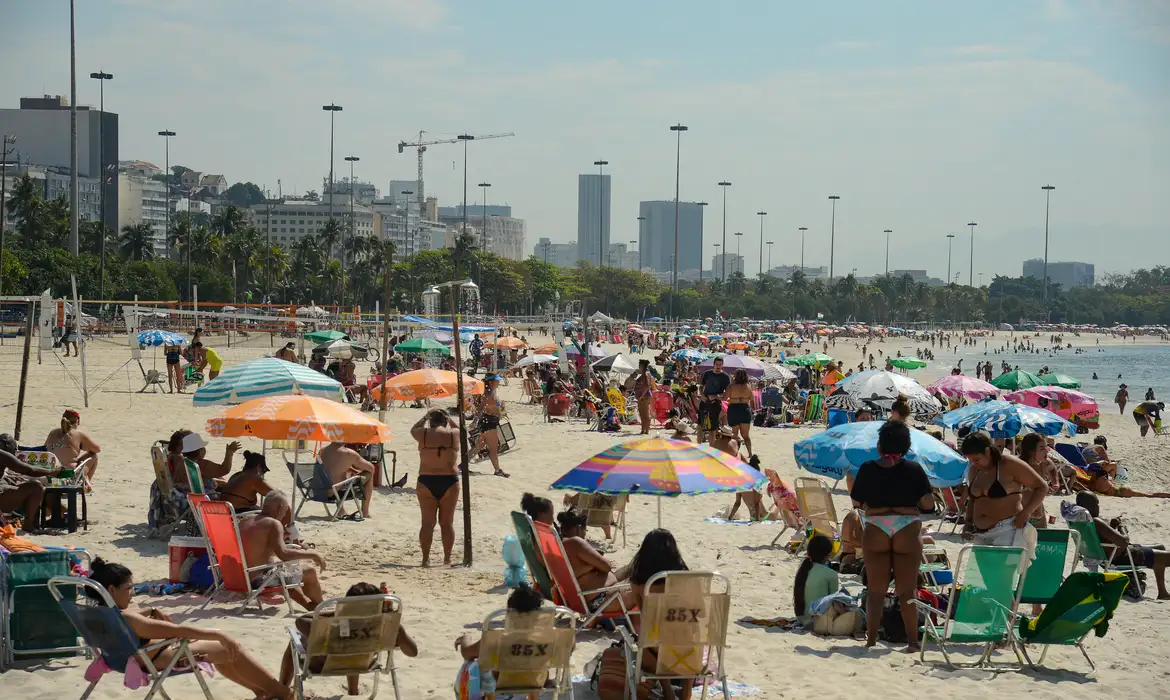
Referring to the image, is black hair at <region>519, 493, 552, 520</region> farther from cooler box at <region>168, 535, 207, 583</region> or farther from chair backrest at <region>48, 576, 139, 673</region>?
chair backrest at <region>48, 576, 139, 673</region>

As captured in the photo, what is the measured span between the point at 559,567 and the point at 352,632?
1692 millimetres

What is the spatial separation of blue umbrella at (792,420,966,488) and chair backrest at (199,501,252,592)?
15.6 feet

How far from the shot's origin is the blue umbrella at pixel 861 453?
920 centimetres

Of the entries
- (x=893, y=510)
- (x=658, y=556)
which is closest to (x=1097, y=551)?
(x=893, y=510)

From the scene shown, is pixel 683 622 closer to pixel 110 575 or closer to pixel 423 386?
pixel 110 575

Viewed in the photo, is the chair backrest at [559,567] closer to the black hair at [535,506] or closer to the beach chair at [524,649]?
the black hair at [535,506]

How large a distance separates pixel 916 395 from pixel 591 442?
5.05 metres

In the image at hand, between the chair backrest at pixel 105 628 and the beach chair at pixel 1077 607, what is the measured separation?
4776mm

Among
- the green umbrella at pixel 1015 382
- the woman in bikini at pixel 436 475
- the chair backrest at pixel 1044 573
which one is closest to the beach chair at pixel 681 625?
the chair backrest at pixel 1044 573

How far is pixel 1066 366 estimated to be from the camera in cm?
8700

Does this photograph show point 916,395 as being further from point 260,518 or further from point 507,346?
point 507,346

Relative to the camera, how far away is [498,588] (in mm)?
8438

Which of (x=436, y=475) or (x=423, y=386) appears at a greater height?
(x=423, y=386)

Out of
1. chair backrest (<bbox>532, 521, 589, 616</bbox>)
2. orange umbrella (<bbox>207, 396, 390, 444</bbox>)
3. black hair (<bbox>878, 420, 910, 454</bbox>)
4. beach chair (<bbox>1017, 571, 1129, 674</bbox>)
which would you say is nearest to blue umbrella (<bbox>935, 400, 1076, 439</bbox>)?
beach chair (<bbox>1017, 571, 1129, 674</bbox>)
